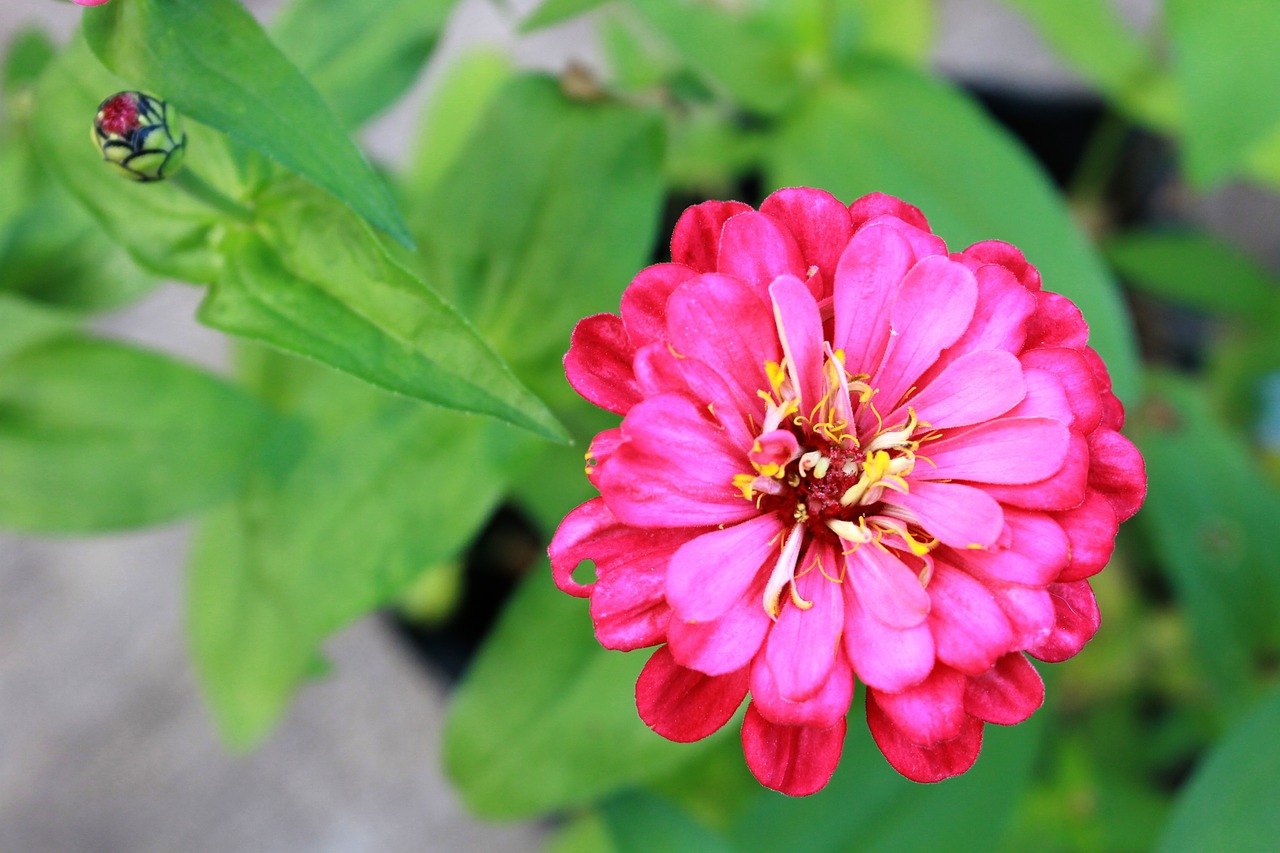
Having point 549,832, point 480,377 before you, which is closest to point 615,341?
point 480,377

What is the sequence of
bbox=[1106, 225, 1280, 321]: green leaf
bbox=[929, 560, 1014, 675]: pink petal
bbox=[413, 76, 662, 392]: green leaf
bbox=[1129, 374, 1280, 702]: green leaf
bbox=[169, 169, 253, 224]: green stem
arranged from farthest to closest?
bbox=[1106, 225, 1280, 321]: green leaf, bbox=[1129, 374, 1280, 702]: green leaf, bbox=[413, 76, 662, 392]: green leaf, bbox=[169, 169, 253, 224]: green stem, bbox=[929, 560, 1014, 675]: pink petal

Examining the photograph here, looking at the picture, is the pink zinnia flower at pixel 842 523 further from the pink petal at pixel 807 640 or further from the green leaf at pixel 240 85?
the green leaf at pixel 240 85

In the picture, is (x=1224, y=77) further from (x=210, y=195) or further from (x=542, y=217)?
(x=210, y=195)

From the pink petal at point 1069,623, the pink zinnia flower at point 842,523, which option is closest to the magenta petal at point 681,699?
the pink zinnia flower at point 842,523

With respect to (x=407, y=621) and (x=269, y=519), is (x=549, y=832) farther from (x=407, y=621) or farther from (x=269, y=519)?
(x=269, y=519)

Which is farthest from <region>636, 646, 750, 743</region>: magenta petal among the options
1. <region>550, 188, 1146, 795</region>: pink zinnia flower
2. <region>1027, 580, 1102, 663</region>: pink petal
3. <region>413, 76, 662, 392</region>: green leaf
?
<region>413, 76, 662, 392</region>: green leaf

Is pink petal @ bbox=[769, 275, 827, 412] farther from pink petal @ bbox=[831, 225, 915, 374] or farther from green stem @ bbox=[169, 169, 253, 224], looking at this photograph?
green stem @ bbox=[169, 169, 253, 224]

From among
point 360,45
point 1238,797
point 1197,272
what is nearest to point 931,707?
point 1238,797
